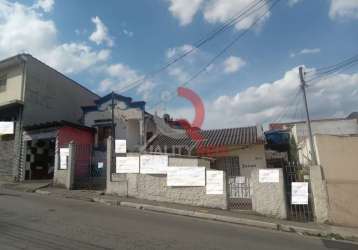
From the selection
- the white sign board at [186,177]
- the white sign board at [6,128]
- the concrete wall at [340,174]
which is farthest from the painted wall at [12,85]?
the concrete wall at [340,174]

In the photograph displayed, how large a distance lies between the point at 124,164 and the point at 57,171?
4.23 metres

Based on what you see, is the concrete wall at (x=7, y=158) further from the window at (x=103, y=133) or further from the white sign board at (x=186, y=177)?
the white sign board at (x=186, y=177)

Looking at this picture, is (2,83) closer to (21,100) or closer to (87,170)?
(21,100)

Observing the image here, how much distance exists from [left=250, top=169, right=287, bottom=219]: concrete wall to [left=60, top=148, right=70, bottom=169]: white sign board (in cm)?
925

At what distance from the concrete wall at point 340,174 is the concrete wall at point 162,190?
12.3ft

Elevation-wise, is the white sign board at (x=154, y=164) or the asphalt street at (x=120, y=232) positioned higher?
the white sign board at (x=154, y=164)

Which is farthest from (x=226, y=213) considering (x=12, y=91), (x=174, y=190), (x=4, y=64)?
(x=4, y=64)

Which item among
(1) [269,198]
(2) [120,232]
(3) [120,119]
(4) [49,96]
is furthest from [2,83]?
(1) [269,198]

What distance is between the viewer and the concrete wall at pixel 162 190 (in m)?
11.8

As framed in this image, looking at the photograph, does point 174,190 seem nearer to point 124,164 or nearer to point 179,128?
point 124,164

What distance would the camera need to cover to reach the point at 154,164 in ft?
41.9

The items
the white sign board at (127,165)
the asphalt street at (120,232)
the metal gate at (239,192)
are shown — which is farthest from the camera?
the white sign board at (127,165)

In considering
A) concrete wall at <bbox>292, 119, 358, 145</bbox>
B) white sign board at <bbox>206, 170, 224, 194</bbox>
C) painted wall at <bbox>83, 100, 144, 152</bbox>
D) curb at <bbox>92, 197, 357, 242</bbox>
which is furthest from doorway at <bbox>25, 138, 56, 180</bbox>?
concrete wall at <bbox>292, 119, 358, 145</bbox>

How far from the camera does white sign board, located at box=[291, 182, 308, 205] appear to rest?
1069 centimetres
